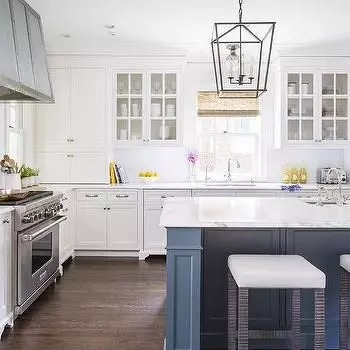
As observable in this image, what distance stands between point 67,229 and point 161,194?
1.21 meters

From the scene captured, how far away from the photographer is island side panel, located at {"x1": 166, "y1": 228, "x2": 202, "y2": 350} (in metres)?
2.65

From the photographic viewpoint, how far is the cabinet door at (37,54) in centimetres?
425

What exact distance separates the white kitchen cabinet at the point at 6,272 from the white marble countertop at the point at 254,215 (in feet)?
3.94

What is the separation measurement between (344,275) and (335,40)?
3.87 meters

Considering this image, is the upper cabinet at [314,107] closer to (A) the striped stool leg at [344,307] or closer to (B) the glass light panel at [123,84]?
(B) the glass light panel at [123,84]

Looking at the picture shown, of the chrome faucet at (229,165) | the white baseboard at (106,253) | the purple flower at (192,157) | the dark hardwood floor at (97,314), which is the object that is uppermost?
the purple flower at (192,157)

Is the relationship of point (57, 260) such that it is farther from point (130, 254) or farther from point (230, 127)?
point (230, 127)

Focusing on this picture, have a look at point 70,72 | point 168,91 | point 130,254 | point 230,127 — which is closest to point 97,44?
point 70,72

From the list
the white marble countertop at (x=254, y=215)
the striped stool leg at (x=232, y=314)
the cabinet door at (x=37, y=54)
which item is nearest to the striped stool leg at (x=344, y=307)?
the white marble countertop at (x=254, y=215)

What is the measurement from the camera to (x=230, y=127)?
265 inches

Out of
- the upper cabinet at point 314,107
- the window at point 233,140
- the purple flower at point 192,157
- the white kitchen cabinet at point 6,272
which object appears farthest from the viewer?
the window at point 233,140

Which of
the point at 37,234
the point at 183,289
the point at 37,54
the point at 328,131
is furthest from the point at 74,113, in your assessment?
the point at 183,289

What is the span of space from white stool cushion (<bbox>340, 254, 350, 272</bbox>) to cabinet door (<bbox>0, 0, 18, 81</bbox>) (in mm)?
2577

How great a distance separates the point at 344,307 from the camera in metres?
2.75
